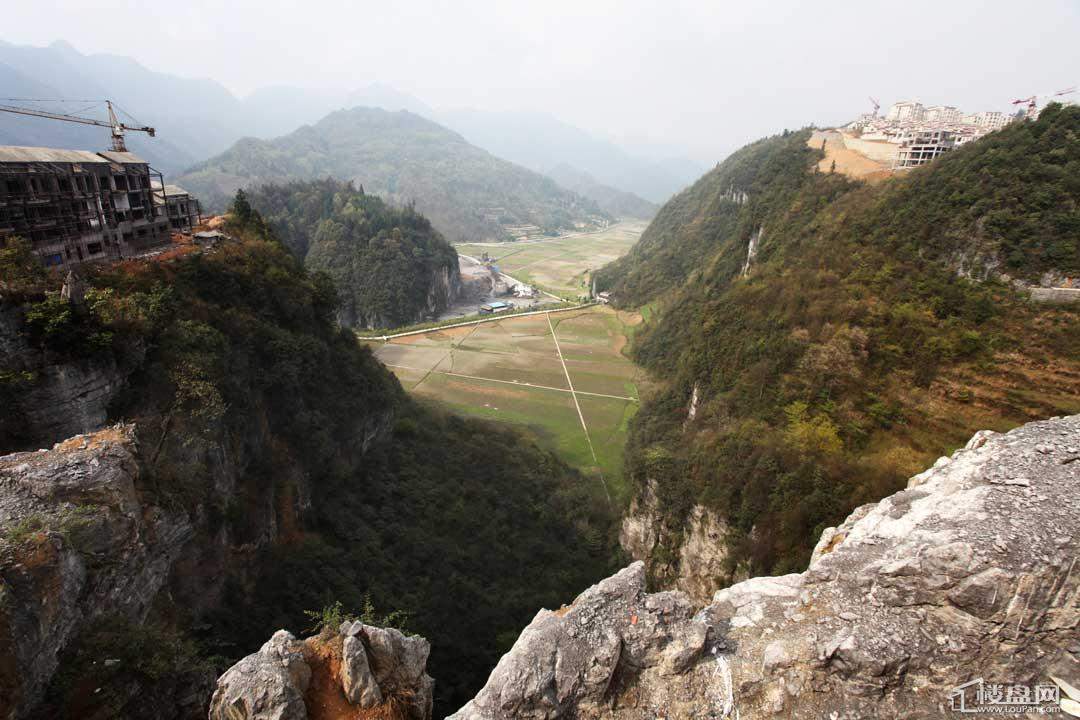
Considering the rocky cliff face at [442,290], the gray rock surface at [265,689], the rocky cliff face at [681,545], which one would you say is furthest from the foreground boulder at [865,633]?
the rocky cliff face at [442,290]

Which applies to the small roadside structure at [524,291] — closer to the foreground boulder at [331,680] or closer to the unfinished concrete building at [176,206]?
the unfinished concrete building at [176,206]

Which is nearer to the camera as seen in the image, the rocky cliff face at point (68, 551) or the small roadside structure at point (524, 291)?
the rocky cliff face at point (68, 551)

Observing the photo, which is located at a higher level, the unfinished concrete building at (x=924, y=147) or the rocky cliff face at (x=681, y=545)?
the unfinished concrete building at (x=924, y=147)

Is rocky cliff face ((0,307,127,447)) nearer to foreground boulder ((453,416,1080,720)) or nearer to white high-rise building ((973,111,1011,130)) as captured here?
foreground boulder ((453,416,1080,720))

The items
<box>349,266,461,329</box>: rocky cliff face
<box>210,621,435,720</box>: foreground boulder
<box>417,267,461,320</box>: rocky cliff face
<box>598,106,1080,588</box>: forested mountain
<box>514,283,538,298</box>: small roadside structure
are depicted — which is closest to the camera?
<box>210,621,435,720</box>: foreground boulder

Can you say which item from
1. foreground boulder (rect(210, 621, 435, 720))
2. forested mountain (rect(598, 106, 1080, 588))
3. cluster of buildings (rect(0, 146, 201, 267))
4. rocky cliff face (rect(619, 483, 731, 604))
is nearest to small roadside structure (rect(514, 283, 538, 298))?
forested mountain (rect(598, 106, 1080, 588))

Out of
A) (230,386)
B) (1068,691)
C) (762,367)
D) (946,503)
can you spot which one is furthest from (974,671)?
(230,386)
